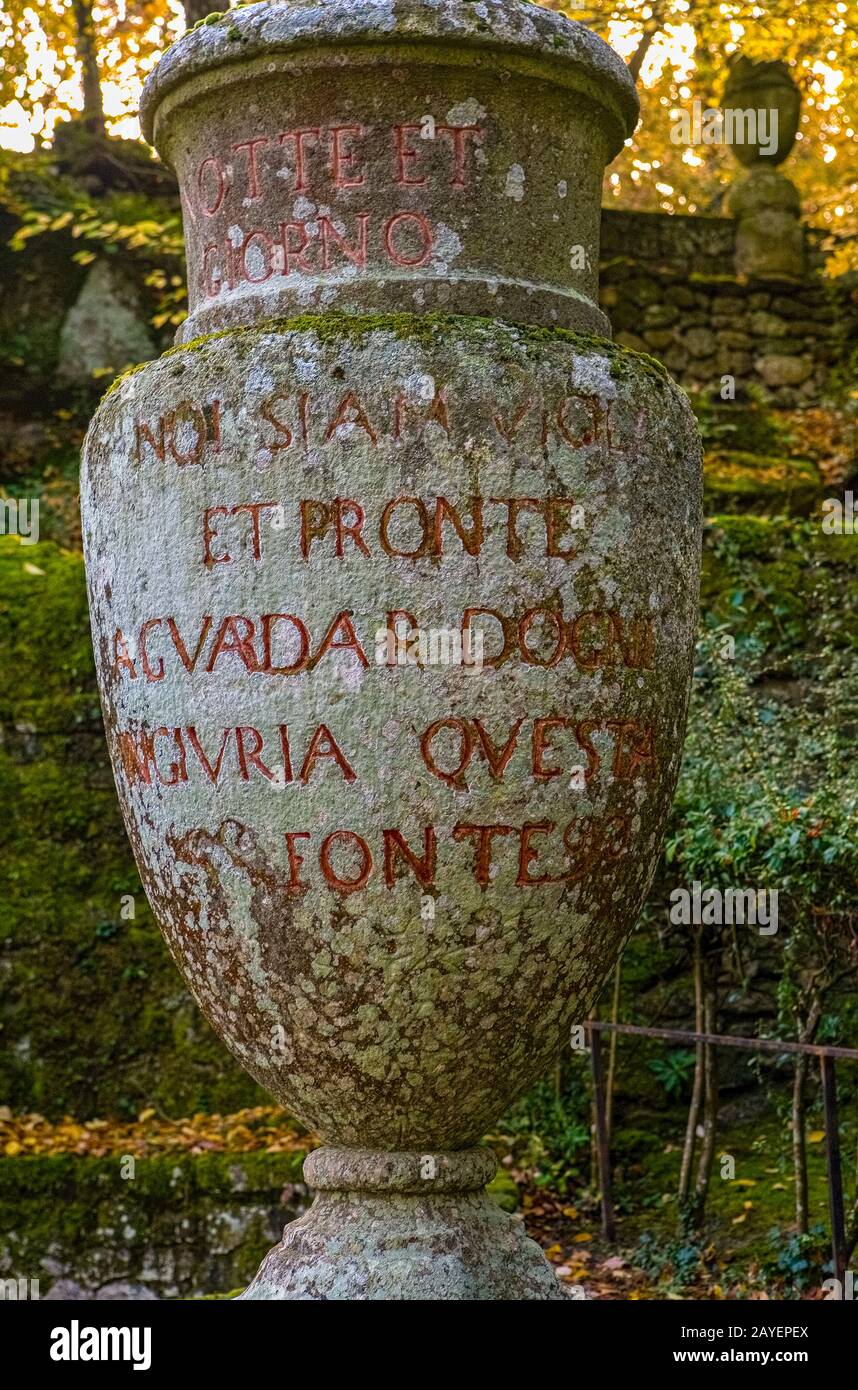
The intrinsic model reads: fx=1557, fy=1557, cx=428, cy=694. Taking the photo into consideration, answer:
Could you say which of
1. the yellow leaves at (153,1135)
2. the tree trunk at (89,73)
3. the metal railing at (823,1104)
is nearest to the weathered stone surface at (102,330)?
the tree trunk at (89,73)

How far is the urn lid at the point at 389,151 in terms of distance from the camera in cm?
278

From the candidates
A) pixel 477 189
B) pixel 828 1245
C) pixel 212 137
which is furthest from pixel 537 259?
pixel 828 1245

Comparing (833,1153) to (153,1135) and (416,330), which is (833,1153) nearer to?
(416,330)

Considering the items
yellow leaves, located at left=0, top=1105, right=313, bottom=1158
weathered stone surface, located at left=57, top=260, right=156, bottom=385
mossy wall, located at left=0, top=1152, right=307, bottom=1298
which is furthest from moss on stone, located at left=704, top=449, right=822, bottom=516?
mossy wall, located at left=0, top=1152, right=307, bottom=1298

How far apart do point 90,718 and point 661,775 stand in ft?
10.3

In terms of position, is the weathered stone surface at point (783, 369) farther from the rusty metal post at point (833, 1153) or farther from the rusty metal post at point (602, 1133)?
the rusty metal post at point (833, 1153)

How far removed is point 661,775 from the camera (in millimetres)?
2879

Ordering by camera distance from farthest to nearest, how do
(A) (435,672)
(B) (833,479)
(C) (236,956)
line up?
(B) (833,479), (C) (236,956), (A) (435,672)

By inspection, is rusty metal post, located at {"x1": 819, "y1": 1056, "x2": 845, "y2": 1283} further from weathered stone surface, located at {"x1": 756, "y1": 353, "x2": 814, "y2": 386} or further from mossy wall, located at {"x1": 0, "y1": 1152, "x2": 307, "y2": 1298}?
weathered stone surface, located at {"x1": 756, "y1": 353, "x2": 814, "y2": 386}

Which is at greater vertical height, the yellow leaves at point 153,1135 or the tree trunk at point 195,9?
the tree trunk at point 195,9

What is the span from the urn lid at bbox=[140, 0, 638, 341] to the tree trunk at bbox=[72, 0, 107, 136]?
6568 mm

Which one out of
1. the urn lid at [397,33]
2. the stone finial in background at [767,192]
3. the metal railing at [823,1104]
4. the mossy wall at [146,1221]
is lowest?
the mossy wall at [146,1221]

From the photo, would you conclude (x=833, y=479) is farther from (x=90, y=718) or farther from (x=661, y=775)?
(x=661, y=775)

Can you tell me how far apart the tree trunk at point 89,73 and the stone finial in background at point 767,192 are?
3.86 metres
